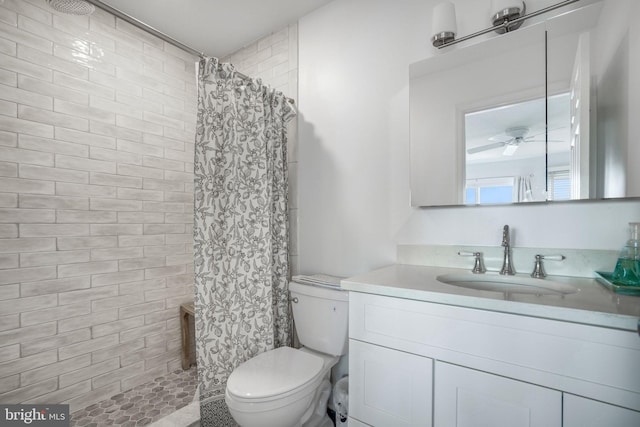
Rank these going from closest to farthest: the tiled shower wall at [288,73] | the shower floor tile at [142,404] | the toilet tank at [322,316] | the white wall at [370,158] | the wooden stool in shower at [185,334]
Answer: the white wall at [370,158] < the toilet tank at [322,316] < the shower floor tile at [142,404] < the tiled shower wall at [288,73] < the wooden stool in shower at [185,334]

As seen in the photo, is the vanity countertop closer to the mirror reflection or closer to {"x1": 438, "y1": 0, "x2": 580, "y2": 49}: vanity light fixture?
A: the mirror reflection

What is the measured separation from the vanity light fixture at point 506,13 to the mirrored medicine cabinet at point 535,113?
4 cm

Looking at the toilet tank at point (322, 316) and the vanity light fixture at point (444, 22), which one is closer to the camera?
the vanity light fixture at point (444, 22)

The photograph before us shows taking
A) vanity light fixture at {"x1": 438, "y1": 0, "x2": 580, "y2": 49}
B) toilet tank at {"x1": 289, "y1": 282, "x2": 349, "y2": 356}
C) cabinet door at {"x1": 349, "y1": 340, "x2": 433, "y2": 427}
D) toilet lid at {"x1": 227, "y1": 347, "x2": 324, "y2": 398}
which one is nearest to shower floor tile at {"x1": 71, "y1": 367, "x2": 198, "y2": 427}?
toilet lid at {"x1": 227, "y1": 347, "x2": 324, "y2": 398}

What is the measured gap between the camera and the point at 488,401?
886 millimetres

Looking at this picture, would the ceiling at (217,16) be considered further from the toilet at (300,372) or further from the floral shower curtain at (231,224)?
the toilet at (300,372)

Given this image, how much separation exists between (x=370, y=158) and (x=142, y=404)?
2106 mm

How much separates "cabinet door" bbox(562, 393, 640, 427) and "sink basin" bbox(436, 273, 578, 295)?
0.40 metres

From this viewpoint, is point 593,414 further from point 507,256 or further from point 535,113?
point 535,113

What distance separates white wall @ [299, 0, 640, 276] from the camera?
1302 mm

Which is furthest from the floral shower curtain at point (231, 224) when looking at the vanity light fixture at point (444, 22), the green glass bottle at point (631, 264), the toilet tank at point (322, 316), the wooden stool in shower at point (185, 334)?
the green glass bottle at point (631, 264)

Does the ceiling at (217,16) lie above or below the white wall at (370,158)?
above

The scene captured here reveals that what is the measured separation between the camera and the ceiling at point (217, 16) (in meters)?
1.89

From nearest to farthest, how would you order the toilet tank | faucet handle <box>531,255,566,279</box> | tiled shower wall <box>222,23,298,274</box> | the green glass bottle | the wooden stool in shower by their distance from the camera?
the green glass bottle
faucet handle <box>531,255,566,279</box>
the toilet tank
tiled shower wall <box>222,23,298,274</box>
the wooden stool in shower
